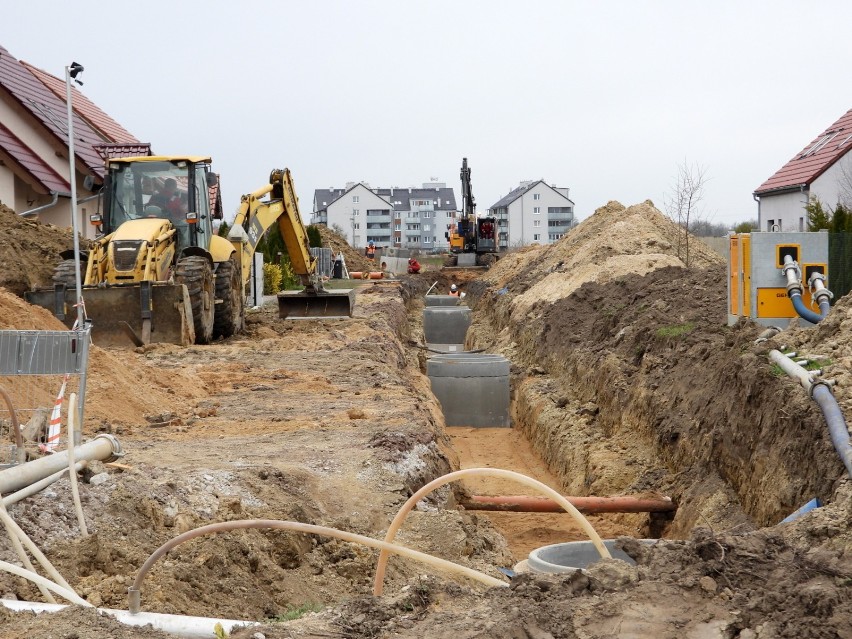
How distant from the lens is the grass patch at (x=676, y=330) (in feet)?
43.0

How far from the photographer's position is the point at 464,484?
1044cm

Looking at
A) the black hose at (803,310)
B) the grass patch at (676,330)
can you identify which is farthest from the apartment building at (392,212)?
the black hose at (803,310)

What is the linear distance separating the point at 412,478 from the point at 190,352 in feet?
23.2

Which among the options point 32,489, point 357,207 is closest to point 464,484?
point 32,489

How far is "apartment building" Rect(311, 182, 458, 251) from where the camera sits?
112 metres

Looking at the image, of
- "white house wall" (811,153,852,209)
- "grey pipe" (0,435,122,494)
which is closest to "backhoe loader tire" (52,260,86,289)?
"grey pipe" (0,435,122,494)

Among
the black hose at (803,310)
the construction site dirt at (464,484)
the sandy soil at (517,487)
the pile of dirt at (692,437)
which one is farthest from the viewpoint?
the black hose at (803,310)

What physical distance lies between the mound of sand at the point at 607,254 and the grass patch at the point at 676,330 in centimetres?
823

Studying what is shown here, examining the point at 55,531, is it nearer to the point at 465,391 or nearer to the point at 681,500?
the point at 681,500

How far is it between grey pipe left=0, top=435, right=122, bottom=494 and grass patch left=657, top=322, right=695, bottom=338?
8671mm

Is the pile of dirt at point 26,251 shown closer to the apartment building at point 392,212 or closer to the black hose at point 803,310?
the black hose at point 803,310

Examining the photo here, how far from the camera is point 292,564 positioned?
5.81 m

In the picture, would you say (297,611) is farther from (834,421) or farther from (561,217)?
(561,217)

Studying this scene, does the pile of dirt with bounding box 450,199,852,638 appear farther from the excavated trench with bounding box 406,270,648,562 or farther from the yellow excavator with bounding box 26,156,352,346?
the yellow excavator with bounding box 26,156,352,346
